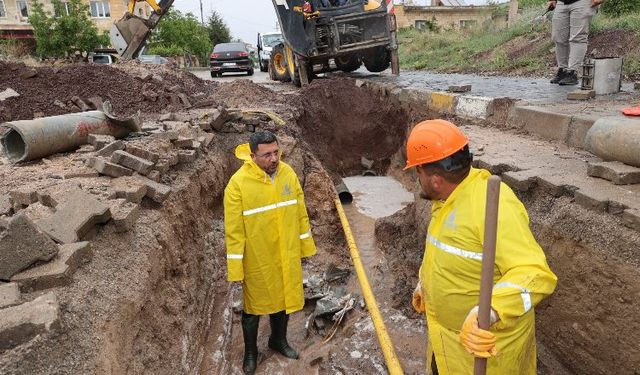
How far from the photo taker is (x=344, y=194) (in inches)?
348

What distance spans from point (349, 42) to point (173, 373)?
958cm

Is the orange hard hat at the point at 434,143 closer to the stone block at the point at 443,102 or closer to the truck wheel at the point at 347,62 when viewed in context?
the stone block at the point at 443,102

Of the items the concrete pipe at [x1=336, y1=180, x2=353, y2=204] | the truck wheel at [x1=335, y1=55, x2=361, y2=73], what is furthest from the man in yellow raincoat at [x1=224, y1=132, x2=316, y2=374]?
the truck wheel at [x1=335, y1=55, x2=361, y2=73]

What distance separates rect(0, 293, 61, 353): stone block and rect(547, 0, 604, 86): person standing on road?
7242 millimetres

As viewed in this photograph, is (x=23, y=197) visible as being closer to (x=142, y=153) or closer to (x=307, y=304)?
(x=142, y=153)

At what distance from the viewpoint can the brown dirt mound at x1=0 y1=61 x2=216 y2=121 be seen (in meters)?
8.36

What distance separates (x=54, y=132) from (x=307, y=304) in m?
3.55

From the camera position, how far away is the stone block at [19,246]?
264cm

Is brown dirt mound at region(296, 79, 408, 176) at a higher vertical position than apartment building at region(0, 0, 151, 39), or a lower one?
lower

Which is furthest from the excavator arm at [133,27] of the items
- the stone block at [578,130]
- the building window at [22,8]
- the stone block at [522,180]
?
the building window at [22,8]

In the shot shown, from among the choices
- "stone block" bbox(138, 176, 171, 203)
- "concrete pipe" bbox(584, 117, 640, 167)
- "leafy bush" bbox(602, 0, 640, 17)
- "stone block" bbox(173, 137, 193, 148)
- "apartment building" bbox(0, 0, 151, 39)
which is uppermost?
"apartment building" bbox(0, 0, 151, 39)

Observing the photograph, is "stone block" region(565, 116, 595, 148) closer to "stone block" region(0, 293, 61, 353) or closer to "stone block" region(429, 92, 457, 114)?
"stone block" region(429, 92, 457, 114)

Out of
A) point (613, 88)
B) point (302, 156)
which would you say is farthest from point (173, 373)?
point (613, 88)

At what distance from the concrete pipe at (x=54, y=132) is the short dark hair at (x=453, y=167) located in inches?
185
